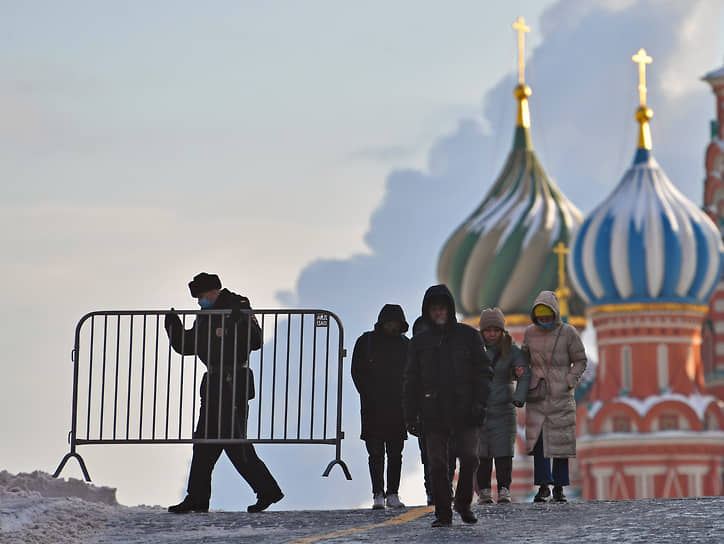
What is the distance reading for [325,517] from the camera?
12.4m

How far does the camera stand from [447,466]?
11414mm

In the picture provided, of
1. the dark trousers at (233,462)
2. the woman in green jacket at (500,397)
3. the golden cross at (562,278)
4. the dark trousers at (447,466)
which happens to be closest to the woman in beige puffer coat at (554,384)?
the woman in green jacket at (500,397)

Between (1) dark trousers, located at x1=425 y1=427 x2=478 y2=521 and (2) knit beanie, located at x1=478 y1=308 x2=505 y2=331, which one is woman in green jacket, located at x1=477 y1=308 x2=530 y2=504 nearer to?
(2) knit beanie, located at x1=478 y1=308 x2=505 y2=331

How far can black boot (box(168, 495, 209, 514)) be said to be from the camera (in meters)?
12.9

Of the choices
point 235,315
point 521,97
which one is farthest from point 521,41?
point 235,315

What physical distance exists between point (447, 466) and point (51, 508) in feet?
A: 8.13

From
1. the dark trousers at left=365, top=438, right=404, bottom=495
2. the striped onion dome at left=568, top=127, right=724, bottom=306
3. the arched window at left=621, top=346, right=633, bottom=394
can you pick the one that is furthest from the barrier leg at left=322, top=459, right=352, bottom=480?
the striped onion dome at left=568, top=127, right=724, bottom=306

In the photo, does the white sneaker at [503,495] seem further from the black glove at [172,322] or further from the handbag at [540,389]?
the black glove at [172,322]

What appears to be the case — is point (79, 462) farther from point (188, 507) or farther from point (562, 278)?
point (562, 278)

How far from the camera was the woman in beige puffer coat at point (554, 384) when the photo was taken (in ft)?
43.4

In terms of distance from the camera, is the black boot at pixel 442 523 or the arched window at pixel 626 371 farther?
the arched window at pixel 626 371

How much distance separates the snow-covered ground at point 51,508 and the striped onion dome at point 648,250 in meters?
52.0

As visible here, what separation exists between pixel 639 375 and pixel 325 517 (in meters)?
51.6

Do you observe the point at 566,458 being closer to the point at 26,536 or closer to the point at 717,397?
the point at 26,536
